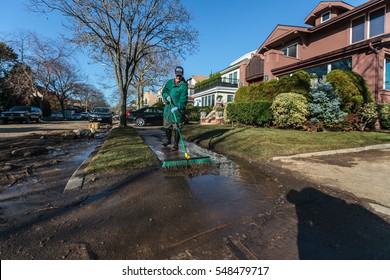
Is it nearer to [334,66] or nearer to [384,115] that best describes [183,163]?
Answer: [384,115]

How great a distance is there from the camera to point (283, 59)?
2045 cm

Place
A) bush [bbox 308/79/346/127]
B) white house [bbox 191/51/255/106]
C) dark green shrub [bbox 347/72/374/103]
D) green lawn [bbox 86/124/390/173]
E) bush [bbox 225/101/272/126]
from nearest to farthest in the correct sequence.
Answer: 1. green lawn [bbox 86/124/390/173]
2. bush [bbox 308/79/346/127]
3. dark green shrub [bbox 347/72/374/103]
4. bush [bbox 225/101/272/126]
5. white house [bbox 191/51/255/106]

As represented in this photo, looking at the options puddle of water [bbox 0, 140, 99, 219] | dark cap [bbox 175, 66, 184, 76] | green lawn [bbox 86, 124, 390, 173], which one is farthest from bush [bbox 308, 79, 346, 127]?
puddle of water [bbox 0, 140, 99, 219]

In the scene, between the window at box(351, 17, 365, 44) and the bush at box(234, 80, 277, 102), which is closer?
the bush at box(234, 80, 277, 102)

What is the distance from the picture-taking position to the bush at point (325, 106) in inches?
425

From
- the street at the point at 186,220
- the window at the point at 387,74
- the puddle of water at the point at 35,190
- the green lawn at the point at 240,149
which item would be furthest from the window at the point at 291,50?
the puddle of water at the point at 35,190

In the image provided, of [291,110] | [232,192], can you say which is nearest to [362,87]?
[291,110]

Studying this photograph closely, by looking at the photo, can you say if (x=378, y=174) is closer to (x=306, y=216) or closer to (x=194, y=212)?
(x=306, y=216)

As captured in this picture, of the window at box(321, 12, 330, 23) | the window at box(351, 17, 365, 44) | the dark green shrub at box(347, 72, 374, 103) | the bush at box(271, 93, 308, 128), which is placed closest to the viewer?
the bush at box(271, 93, 308, 128)

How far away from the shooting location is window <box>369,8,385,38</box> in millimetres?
15163

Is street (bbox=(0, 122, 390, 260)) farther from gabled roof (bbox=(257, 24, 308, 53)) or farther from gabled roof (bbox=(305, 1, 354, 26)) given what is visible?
gabled roof (bbox=(305, 1, 354, 26))

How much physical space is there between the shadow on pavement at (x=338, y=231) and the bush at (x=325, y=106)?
9064 millimetres

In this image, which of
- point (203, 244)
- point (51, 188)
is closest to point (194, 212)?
point (203, 244)

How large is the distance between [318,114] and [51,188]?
11.5m
